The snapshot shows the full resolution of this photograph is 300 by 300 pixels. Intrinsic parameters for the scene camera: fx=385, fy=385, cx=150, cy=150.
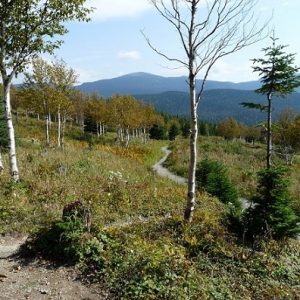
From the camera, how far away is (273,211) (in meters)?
12.0

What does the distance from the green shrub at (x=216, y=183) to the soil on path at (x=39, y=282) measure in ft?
37.5

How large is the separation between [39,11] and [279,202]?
1101cm

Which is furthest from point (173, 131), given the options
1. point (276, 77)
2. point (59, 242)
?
point (59, 242)

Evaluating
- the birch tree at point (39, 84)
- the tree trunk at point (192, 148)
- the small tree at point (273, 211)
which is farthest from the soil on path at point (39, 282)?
the birch tree at point (39, 84)

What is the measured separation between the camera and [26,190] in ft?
48.3

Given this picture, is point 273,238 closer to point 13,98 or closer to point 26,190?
point 26,190

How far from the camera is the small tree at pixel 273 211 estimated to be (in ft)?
39.1

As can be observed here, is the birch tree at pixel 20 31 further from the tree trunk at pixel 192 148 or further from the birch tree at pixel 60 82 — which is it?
the birch tree at pixel 60 82

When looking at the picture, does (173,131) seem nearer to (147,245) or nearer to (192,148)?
(192,148)

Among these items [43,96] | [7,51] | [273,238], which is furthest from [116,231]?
[43,96]

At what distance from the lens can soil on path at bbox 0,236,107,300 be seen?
26.5 ft

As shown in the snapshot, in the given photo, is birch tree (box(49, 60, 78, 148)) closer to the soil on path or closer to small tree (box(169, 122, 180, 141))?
the soil on path

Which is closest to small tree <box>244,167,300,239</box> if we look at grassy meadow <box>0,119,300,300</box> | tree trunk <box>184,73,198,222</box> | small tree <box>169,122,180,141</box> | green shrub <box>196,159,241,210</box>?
grassy meadow <box>0,119,300,300</box>

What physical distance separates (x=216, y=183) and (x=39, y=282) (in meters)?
12.6
